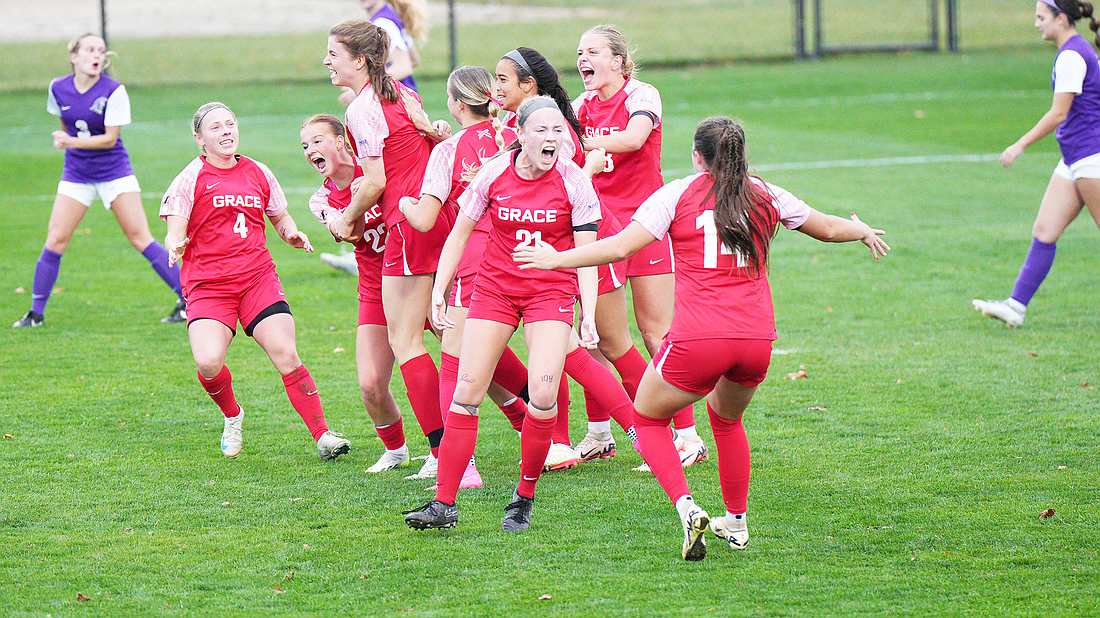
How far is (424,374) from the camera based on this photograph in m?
5.61

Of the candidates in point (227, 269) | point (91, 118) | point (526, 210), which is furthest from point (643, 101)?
point (91, 118)

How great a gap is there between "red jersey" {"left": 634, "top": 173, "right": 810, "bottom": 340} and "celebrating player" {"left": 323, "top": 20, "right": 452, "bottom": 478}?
143 centimetres

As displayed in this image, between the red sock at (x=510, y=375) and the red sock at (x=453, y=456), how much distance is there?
858 mm

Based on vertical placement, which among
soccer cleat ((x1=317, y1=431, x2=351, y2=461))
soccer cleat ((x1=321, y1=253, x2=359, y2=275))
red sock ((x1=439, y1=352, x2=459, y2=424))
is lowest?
soccer cleat ((x1=317, y1=431, x2=351, y2=461))

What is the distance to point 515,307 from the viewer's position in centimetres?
494

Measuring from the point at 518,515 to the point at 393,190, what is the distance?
167cm

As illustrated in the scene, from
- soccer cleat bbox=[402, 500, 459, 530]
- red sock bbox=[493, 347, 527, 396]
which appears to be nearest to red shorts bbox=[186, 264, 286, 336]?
red sock bbox=[493, 347, 527, 396]

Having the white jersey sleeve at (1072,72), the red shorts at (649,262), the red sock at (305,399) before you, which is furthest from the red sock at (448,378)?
the white jersey sleeve at (1072,72)

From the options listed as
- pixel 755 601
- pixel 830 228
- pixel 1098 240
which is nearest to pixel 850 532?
pixel 755 601

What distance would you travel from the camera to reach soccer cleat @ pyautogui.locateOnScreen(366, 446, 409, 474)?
19.1 ft

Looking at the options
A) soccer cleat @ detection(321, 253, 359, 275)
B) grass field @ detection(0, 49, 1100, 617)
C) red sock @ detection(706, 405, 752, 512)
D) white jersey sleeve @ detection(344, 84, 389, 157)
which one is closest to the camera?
grass field @ detection(0, 49, 1100, 617)

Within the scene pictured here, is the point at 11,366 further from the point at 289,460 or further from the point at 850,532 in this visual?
the point at 850,532

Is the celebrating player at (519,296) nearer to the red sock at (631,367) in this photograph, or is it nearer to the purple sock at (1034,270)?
the red sock at (631,367)

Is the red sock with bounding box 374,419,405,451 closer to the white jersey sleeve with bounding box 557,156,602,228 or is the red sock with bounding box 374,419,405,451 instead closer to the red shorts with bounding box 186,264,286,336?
the red shorts with bounding box 186,264,286,336
